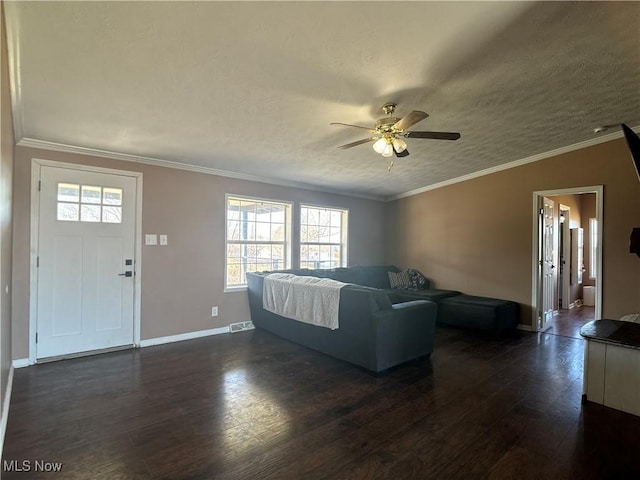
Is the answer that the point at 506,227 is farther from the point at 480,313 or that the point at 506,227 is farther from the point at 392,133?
the point at 392,133

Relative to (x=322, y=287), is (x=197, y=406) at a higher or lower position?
lower

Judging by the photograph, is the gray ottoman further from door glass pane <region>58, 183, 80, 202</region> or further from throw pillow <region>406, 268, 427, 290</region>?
door glass pane <region>58, 183, 80, 202</region>

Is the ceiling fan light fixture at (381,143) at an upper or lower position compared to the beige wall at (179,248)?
upper

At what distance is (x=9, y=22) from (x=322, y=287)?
Answer: 9.67 ft

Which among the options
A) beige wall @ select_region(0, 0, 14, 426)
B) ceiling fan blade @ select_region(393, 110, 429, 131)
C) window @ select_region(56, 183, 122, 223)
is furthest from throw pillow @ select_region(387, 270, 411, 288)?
beige wall @ select_region(0, 0, 14, 426)

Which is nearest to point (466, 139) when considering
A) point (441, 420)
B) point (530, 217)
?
point (530, 217)

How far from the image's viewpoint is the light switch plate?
4.04m

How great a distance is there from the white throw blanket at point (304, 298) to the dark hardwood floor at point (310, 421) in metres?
0.48

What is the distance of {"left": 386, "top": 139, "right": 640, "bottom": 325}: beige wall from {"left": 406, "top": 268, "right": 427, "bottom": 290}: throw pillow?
0.18m

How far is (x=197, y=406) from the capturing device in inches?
99.7

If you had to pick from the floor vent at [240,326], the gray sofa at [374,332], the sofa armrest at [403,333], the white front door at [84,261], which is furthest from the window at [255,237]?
the sofa armrest at [403,333]

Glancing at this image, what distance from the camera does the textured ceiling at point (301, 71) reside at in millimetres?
1817

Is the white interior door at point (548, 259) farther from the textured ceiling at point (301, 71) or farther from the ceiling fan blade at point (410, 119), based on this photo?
the ceiling fan blade at point (410, 119)

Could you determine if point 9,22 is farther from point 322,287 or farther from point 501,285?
point 501,285
